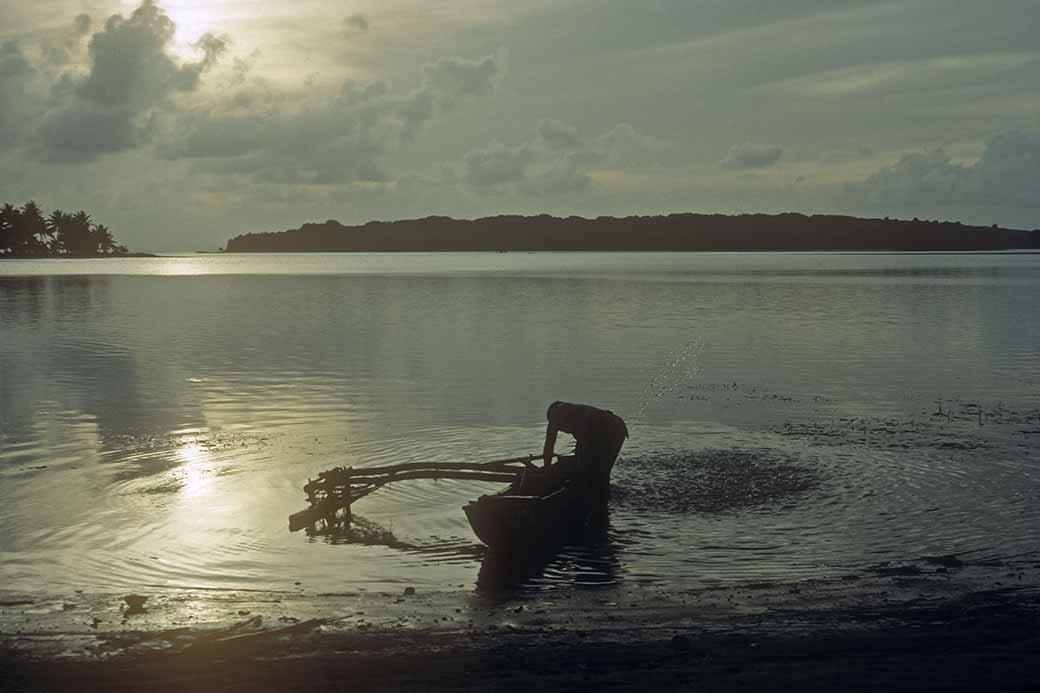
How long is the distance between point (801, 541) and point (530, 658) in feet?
29.7

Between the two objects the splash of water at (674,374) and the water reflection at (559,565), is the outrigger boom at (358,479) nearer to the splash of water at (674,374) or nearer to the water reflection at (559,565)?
the water reflection at (559,565)

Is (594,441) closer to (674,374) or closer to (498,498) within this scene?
(498,498)

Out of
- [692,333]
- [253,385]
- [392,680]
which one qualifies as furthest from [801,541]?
[692,333]

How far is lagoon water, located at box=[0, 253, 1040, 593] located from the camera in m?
19.8

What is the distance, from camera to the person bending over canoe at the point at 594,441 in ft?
74.9

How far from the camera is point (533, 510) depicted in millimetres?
19672

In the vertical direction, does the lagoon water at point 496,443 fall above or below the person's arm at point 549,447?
below

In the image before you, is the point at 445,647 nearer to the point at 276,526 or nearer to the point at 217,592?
the point at 217,592

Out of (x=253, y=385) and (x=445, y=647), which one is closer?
(x=445, y=647)

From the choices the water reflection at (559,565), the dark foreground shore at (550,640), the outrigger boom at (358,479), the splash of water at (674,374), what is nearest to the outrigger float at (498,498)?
the outrigger boom at (358,479)

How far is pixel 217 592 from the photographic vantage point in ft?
57.8

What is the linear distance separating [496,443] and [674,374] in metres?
18.0

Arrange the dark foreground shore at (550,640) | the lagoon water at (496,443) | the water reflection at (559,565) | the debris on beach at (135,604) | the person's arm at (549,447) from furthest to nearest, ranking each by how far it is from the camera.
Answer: the person's arm at (549,447) < the lagoon water at (496,443) < the water reflection at (559,565) < the debris on beach at (135,604) < the dark foreground shore at (550,640)

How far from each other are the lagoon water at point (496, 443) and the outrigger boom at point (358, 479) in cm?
64
